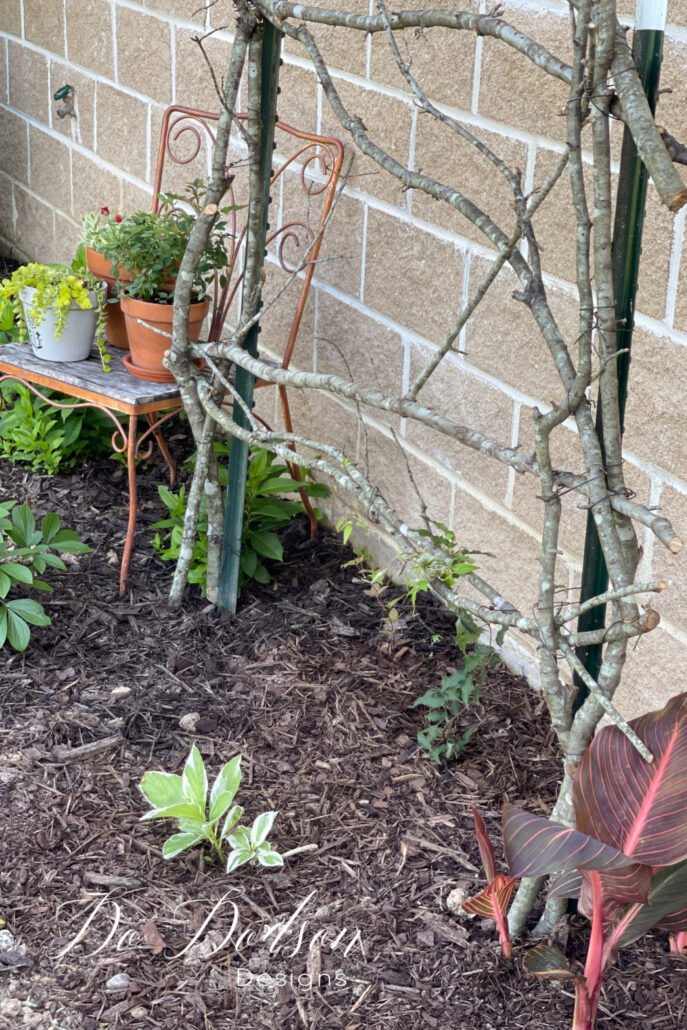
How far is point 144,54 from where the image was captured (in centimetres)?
361

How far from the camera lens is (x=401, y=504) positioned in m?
2.84

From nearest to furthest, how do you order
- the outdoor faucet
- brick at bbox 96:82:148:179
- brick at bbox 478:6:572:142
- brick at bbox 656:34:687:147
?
brick at bbox 656:34:687:147 → brick at bbox 478:6:572:142 → brick at bbox 96:82:148:179 → the outdoor faucet

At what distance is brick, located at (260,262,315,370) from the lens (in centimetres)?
307

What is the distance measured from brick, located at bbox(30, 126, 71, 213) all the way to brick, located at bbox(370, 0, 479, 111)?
2.16 metres

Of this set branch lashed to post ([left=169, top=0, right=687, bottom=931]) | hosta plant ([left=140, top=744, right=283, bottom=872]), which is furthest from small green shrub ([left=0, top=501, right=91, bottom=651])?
branch lashed to post ([left=169, top=0, right=687, bottom=931])

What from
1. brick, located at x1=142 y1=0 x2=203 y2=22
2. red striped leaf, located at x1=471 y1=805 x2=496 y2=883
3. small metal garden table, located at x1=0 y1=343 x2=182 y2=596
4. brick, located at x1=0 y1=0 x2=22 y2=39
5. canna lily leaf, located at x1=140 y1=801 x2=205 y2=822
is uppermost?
brick, located at x1=142 y1=0 x2=203 y2=22

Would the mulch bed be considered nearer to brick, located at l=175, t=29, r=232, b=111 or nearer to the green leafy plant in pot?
the green leafy plant in pot

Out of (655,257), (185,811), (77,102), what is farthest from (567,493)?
(77,102)

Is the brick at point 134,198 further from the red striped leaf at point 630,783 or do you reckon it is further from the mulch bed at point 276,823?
the red striped leaf at point 630,783

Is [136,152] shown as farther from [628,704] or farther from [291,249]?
[628,704]

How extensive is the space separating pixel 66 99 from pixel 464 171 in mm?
2374

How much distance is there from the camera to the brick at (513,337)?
223 centimetres

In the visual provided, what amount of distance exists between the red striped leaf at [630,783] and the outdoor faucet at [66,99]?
11.4 feet

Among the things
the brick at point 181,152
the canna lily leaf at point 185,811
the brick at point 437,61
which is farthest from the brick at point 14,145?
the canna lily leaf at point 185,811
